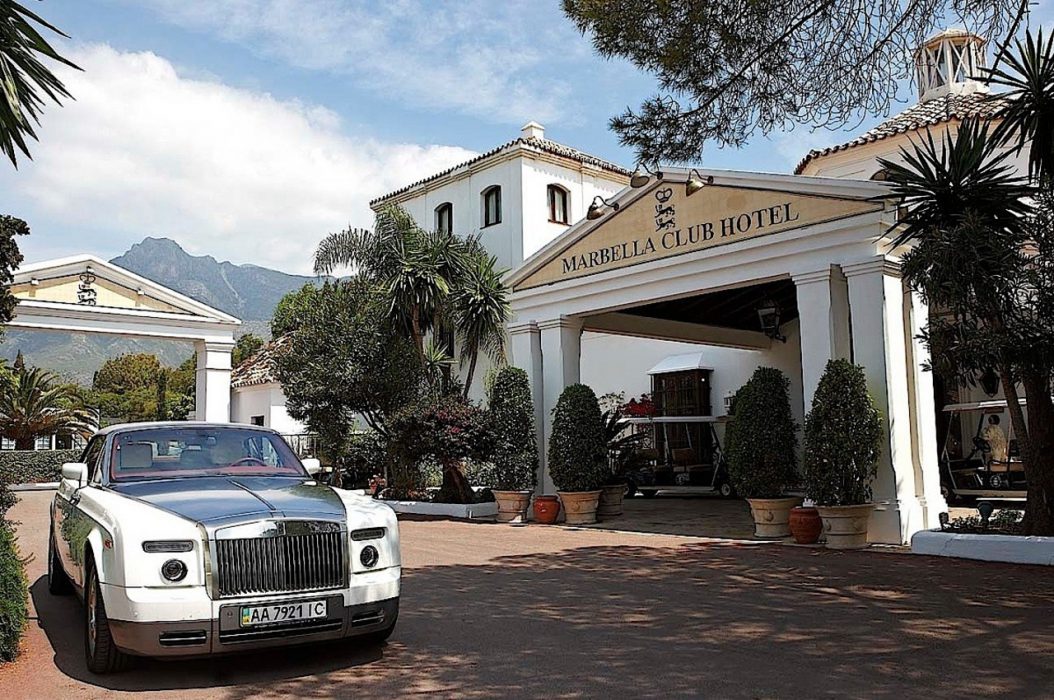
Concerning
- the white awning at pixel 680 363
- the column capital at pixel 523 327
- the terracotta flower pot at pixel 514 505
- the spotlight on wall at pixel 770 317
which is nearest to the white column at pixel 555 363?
the column capital at pixel 523 327

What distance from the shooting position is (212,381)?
2872cm

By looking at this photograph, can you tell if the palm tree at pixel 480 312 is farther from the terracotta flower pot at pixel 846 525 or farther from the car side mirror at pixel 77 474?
the car side mirror at pixel 77 474

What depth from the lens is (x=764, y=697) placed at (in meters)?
5.20

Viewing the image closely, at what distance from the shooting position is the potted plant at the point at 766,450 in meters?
12.7

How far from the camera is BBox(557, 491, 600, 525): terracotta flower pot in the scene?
15586mm

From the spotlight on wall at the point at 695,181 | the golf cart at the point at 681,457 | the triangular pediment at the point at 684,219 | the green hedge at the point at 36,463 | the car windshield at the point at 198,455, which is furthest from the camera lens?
the green hedge at the point at 36,463

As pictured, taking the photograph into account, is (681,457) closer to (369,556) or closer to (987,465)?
(987,465)

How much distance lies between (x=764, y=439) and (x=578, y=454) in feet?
12.4

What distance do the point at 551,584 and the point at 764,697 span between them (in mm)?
4416

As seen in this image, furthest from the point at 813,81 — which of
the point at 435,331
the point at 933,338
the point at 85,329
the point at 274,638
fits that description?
the point at 85,329

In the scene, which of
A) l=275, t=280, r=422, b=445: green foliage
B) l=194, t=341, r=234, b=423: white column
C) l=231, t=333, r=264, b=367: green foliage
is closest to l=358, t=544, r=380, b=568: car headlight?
l=275, t=280, r=422, b=445: green foliage

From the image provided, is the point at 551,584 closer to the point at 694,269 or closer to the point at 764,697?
the point at 764,697

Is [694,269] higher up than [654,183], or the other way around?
[654,183]

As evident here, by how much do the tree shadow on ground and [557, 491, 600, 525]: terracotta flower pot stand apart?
17.7ft
